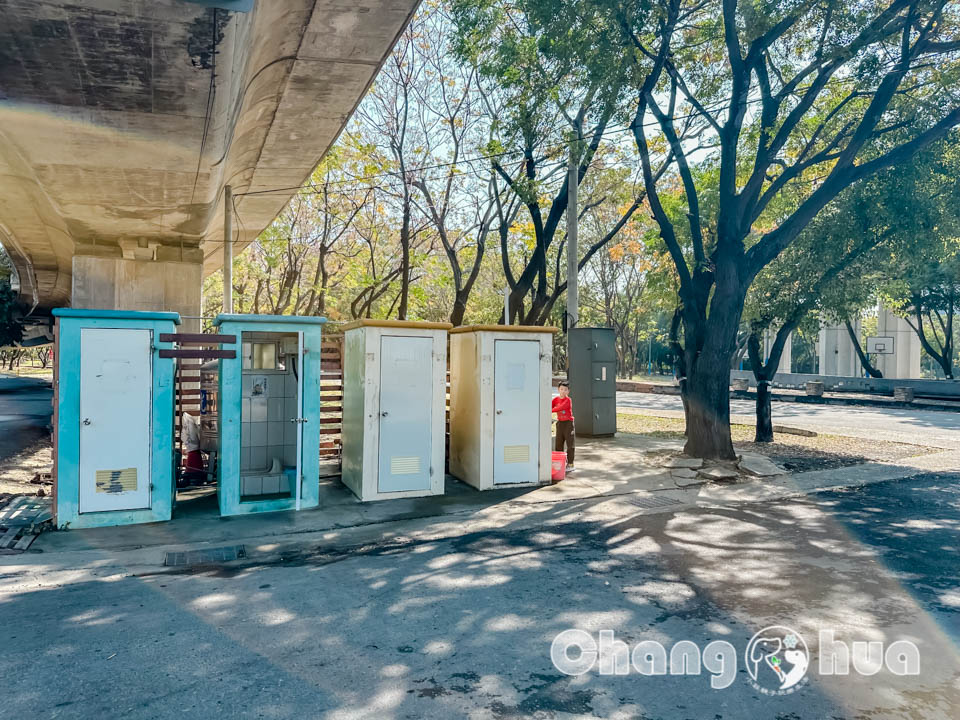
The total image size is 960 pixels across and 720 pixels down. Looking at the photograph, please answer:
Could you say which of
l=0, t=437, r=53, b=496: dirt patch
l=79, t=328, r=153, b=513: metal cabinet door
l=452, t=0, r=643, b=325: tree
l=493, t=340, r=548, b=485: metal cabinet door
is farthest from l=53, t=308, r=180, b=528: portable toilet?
l=452, t=0, r=643, b=325: tree

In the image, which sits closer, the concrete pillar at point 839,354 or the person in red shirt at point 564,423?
the person in red shirt at point 564,423

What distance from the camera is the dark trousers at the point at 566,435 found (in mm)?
10683

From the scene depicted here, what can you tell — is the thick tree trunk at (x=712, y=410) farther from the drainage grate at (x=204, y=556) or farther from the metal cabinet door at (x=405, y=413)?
the drainage grate at (x=204, y=556)

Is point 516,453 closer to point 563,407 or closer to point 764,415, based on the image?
point 563,407

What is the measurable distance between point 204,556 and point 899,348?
1667 inches

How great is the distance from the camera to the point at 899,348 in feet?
125

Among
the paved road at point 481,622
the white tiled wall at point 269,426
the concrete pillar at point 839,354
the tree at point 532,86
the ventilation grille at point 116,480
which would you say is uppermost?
the tree at point 532,86

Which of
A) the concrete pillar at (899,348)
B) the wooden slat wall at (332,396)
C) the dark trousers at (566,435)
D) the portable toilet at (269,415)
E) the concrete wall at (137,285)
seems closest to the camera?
the portable toilet at (269,415)

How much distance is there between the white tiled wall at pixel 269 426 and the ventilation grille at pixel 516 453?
→ 2.91m

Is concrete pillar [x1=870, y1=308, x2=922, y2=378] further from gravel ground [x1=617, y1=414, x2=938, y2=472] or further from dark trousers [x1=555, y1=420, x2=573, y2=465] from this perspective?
dark trousers [x1=555, y1=420, x2=573, y2=465]

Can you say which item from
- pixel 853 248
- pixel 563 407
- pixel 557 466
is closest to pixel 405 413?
pixel 557 466

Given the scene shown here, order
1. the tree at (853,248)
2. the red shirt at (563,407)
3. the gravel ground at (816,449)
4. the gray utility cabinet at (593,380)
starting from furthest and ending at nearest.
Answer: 1. the gray utility cabinet at (593,380)
2. the gravel ground at (816,449)
3. the tree at (853,248)
4. the red shirt at (563,407)

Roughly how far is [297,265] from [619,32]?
19736 millimetres

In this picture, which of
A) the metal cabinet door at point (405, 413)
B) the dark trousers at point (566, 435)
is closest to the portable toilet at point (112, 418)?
the metal cabinet door at point (405, 413)
